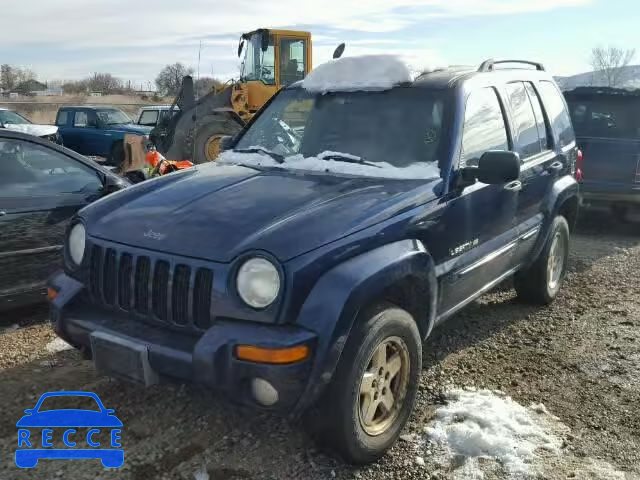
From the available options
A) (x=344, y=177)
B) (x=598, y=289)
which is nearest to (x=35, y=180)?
(x=344, y=177)

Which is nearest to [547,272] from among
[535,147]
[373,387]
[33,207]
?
[535,147]

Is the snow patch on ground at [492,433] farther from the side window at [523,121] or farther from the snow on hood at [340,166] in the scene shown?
the side window at [523,121]

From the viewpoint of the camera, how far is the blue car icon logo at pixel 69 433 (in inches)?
118

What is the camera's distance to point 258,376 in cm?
247

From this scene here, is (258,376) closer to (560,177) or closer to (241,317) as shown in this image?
(241,317)

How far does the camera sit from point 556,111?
519 cm

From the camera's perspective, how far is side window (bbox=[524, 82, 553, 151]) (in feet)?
15.7

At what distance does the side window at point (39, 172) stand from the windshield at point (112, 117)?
12.5 metres

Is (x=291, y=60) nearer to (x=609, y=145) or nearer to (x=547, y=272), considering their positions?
(x=609, y=145)

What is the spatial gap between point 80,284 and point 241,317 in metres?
1.08

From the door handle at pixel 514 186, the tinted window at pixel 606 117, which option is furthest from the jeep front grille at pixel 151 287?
the tinted window at pixel 606 117

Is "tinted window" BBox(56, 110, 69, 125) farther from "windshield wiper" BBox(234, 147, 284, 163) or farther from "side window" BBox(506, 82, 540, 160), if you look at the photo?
"side window" BBox(506, 82, 540, 160)

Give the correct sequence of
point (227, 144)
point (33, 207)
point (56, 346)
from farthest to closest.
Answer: point (33, 207) < point (227, 144) < point (56, 346)

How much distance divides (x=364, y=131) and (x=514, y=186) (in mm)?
1132
